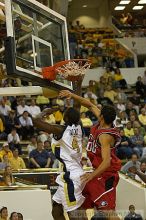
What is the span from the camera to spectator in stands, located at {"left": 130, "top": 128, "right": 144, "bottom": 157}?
1651cm

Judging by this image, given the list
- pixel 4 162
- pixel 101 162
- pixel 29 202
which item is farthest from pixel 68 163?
pixel 4 162

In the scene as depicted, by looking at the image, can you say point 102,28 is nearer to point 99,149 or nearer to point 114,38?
point 114,38

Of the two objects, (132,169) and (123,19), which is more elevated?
(123,19)

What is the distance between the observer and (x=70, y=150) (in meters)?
6.98

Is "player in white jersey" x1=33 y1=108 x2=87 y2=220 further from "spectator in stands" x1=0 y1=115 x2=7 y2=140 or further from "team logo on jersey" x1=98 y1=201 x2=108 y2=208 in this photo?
"spectator in stands" x1=0 y1=115 x2=7 y2=140

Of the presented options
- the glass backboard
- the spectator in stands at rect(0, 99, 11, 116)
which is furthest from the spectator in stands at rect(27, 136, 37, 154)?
the glass backboard

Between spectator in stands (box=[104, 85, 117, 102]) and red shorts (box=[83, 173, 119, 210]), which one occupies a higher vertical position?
spectator in stands (box=[104, 85, 117, 102])

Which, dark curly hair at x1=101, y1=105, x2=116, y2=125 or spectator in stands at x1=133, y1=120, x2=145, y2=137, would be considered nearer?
dark curly hair at x1=101, y1=105, x2=116, y2=125

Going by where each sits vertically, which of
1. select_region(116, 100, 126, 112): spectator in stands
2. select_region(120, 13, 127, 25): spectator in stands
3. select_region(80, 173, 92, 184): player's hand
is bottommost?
select_region(80, 173, 92, 184): player's hand

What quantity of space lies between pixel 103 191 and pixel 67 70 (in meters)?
1.39

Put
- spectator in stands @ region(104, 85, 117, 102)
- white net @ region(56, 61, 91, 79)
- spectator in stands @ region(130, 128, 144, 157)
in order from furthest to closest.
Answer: spectator in stands @ region(104, 85, 117, 102), spectator in stands @ region(130, 128, 144, 157), white net @ region(56, 61, 91, 79)

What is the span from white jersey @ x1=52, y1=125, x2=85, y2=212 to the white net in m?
0.59

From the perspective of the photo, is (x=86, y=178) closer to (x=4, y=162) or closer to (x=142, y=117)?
(x=4, y=162)

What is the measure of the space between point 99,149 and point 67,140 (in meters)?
0.39
